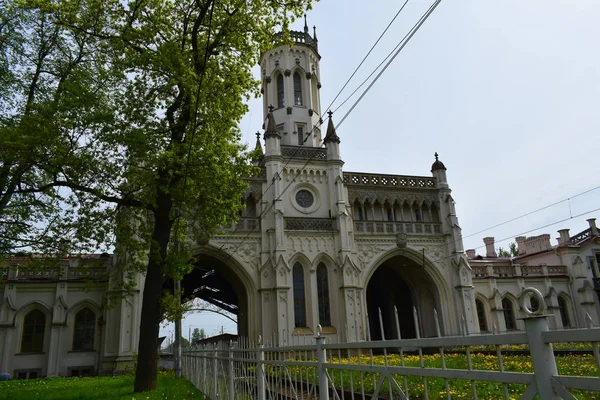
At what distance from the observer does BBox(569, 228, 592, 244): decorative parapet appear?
1293 inches

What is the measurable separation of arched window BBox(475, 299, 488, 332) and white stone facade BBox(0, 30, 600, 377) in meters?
0.13

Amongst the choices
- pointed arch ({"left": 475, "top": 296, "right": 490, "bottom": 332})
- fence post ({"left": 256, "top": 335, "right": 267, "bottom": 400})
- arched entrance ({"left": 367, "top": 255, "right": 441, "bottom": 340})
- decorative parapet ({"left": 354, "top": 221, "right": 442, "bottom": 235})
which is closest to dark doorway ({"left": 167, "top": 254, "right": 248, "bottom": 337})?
decorative parapet ({"left": 354, "top": 221, "right": 442, "bottom": 235})

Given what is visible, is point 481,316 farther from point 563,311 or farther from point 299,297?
point 299,297

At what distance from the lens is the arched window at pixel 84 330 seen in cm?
2255

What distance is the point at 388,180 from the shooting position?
28.6 m

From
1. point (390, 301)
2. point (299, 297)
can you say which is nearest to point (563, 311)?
point (390, 301)

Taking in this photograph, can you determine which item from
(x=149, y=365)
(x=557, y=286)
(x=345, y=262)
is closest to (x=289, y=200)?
(x=345, y=262)

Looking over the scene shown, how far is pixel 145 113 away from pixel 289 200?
536 inches

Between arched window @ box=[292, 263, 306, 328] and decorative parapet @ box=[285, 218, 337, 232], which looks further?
decorative parapet @ box=[285, 218, 337, 232]

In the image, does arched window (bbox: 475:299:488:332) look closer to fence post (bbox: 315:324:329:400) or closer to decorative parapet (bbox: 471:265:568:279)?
decorative parapet (bbox: 471:265:568:279)

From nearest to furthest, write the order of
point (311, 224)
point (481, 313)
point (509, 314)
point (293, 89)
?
point (311, 224) → point (481, 313) → point (509, 314) → point (293, 89)

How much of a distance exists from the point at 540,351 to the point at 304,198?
2430 centimetres

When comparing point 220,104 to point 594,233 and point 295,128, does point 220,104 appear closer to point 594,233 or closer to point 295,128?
point 295,128

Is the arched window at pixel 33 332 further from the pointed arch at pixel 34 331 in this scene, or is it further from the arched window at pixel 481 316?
the arched window at pixel 481 316
